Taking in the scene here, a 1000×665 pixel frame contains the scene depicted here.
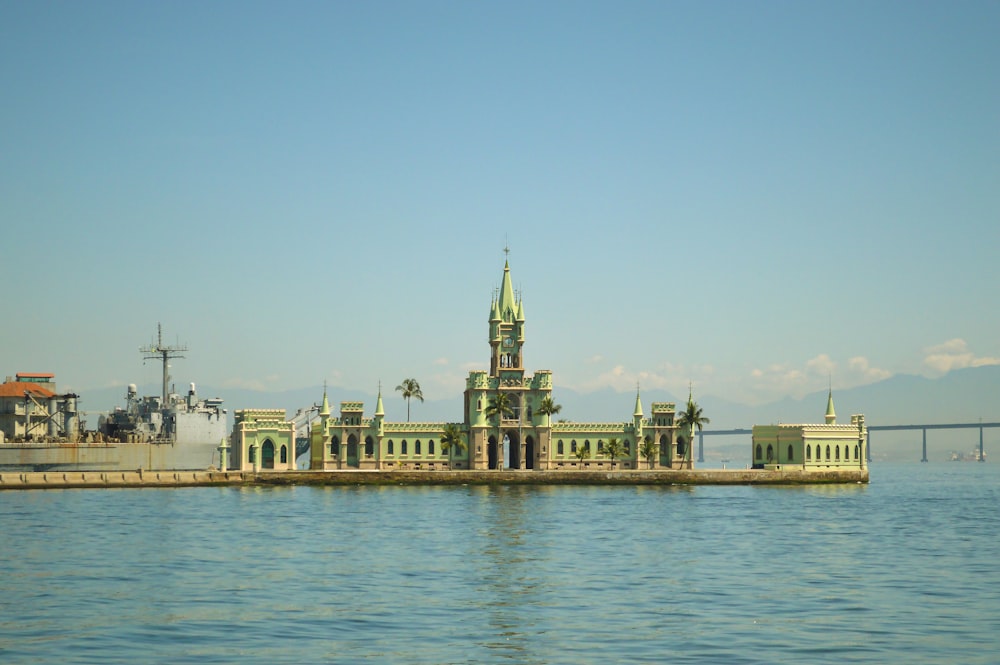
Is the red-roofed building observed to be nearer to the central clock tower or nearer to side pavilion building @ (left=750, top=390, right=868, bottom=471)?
the central clock tower

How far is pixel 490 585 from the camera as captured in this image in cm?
5412

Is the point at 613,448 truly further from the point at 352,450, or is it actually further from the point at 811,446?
the point at 352,450

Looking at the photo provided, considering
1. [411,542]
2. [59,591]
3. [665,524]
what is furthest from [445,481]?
[59,591]

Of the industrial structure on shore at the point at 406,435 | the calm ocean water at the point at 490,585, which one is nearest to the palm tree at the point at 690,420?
the industrial structure on shore at the point at 406,435

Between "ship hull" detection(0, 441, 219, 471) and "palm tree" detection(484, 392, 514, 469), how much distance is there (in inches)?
1181

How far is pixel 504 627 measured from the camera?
43.8 meters

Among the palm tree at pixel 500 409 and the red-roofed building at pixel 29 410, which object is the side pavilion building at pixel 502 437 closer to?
the palm tree at pixel 500 409

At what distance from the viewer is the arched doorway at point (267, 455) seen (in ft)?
442

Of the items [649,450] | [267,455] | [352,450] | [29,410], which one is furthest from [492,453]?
[29,410]

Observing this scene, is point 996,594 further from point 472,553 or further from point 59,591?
point 59,591

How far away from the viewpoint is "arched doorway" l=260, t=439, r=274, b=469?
13475 cm

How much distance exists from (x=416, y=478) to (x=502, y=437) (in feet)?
39.9

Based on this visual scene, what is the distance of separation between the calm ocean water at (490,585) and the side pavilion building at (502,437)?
1543 inches

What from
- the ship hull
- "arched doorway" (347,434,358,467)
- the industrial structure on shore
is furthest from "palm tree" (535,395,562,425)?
the ship hull
